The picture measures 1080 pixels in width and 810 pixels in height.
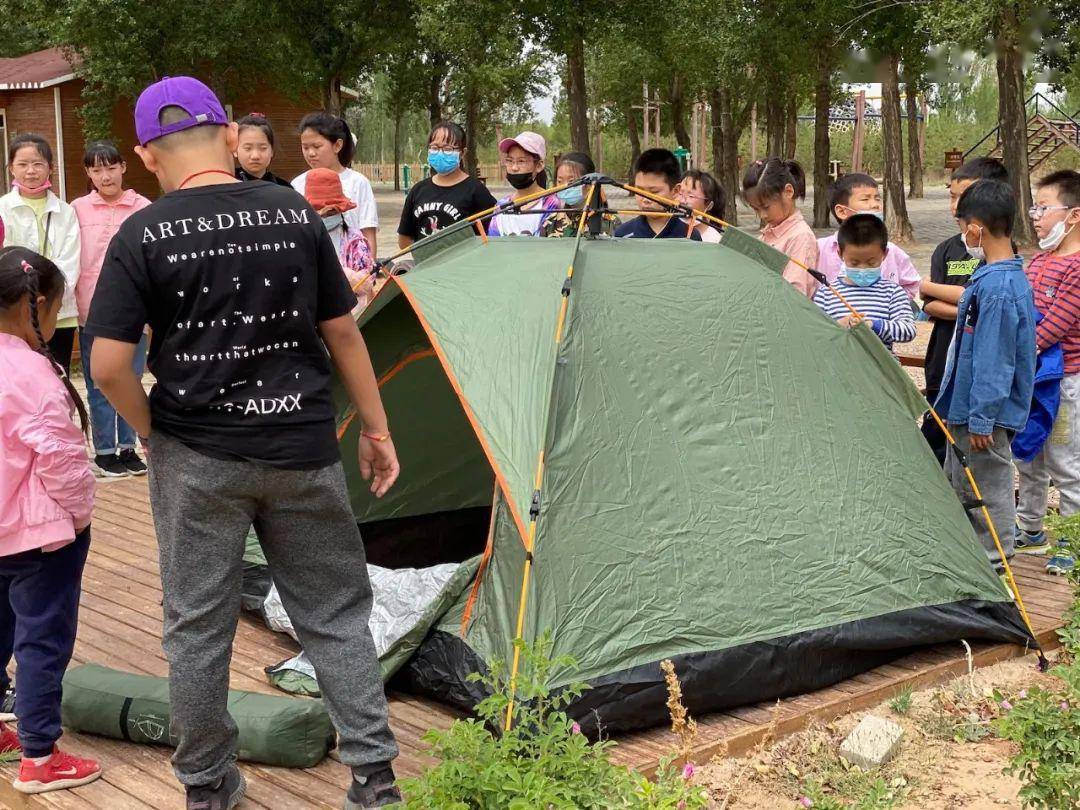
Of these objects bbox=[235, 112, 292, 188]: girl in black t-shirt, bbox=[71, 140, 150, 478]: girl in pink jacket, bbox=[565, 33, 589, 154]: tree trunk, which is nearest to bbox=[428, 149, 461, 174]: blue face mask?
bbox=[235, 112, 292, 188]: girl in black t-shirt

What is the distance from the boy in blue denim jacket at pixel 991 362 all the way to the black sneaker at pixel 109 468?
4.31 meters

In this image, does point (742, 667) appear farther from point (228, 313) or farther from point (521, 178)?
point (521, 178)

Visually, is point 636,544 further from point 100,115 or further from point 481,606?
point 100,115

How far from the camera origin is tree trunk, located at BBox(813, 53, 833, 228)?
70.3ft

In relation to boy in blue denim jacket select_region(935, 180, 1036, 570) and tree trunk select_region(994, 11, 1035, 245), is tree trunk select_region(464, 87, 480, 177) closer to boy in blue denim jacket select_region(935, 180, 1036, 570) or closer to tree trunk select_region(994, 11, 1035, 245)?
tree trunk select_region(994, 11, 1035, 245)

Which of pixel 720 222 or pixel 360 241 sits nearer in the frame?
pixel 720 222

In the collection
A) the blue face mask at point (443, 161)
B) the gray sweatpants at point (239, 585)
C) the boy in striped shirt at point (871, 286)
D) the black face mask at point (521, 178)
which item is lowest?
the gray sweatpants at point (239, 585)

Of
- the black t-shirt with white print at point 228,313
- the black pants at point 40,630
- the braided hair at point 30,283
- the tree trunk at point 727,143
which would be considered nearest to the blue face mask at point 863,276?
the black t-shirt with white print at point 228,313

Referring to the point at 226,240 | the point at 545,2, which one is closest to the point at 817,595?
the point at 226,240

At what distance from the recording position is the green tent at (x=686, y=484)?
145 inches

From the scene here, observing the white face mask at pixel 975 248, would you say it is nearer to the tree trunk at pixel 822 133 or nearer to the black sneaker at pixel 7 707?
the black sneaker at pixel 7 707

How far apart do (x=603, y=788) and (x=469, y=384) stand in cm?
177

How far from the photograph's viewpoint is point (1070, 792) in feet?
9.51

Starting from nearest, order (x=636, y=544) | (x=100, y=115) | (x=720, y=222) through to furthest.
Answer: (x=636, y=544)
(x=720, y=222)
(x=100, y=115)
